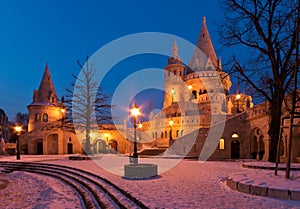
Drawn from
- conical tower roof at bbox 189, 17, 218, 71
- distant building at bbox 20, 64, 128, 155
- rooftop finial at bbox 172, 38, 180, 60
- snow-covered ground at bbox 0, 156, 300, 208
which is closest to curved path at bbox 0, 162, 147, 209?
snow-covered ground at bbox 0, 156, 300, 208

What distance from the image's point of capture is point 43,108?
40562 millimetres

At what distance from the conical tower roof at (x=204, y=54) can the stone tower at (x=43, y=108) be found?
37049 mm

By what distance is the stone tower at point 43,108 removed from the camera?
132ft

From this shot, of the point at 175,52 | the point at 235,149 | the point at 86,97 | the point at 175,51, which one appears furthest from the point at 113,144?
the point at 175,51

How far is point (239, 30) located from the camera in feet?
47.4

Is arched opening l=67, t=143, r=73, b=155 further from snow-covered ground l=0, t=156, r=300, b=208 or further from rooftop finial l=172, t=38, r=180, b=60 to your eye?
rooftop finial l=172, t=38, r=180, b=60

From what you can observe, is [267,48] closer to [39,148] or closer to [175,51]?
[39,148]

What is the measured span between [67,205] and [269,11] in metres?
13.5

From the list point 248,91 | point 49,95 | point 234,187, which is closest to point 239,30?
point 248,91

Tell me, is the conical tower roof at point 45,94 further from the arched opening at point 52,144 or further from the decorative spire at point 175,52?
the decorative spire at point 175,52

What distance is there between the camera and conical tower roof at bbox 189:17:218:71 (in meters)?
62.9

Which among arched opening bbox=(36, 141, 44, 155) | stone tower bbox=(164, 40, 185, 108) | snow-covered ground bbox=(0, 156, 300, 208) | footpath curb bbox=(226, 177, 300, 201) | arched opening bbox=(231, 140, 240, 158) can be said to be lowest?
arched opening bbox=(36, 141, 44, 155)

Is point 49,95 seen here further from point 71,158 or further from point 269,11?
point 269,11

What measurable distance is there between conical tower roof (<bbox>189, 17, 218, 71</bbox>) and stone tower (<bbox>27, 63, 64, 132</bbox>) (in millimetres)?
37049
